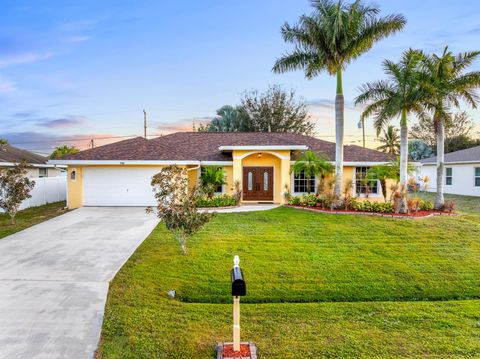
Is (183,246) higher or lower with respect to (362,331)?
higher

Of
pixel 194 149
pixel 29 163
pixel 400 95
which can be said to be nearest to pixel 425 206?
pixel 400 95

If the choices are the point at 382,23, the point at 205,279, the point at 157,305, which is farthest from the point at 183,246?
the point at 382,23

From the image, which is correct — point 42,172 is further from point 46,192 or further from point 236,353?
point 236,353

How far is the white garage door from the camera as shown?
1655 centimetres

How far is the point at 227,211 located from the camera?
48.2 feet

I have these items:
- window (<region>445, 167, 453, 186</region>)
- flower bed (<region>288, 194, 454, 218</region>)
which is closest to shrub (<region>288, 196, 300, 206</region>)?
flower bed (<region>288, 194, 454, 218</region>)

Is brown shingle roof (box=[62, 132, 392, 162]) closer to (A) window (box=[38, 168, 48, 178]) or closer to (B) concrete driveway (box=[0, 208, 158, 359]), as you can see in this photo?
(B) concrete driveway (box=[0, 208, 158, 359])

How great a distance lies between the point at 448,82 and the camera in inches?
544

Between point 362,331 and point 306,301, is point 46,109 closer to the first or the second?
point 306,301

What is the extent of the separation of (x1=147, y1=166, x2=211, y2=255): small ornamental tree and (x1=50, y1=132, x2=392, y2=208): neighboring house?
789 cm

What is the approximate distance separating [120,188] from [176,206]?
9.77 meters

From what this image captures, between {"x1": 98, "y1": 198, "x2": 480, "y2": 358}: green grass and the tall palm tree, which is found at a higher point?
the tall palm tree

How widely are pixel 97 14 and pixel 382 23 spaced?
40.0 ft

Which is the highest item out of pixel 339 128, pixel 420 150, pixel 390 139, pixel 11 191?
pixel 390 139
